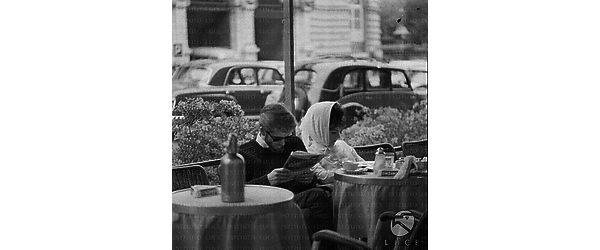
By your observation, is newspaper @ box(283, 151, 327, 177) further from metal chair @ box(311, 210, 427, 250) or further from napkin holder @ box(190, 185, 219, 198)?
napkin holder @ box(190, 185, 219, 198)

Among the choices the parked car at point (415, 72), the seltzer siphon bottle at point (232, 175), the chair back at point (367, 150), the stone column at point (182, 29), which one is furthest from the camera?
the chair back at point (367, 150)

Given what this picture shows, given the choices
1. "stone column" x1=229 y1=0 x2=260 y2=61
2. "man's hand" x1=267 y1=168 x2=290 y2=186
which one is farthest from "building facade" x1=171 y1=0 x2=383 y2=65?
"man's hand" x1=267 y1=168 x2=290 y2=186

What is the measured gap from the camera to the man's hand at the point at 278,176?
2445mm

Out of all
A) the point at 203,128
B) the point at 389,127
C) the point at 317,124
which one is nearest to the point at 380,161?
the point at 389,127

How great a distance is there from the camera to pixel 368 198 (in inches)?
107

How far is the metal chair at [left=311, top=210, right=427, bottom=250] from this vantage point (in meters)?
1.86

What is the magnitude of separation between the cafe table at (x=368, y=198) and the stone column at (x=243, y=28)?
69cm

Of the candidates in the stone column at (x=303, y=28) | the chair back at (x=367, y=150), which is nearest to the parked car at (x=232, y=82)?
the stone column at (x=303, y=28)

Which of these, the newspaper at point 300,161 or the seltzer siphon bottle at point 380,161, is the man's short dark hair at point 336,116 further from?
the newspaper at point 300,161

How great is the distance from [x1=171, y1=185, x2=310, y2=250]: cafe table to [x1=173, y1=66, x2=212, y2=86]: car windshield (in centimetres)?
53
